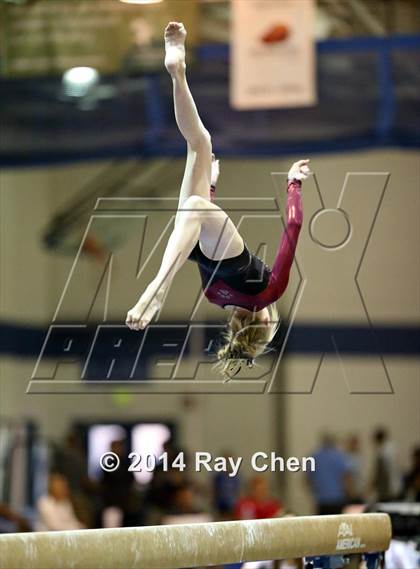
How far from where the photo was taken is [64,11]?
7438 mm

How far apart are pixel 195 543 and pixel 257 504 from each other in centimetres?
249

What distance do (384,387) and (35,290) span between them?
4.12 metres

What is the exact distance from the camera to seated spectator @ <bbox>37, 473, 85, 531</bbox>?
734cm

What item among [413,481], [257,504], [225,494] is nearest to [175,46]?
[225,494]

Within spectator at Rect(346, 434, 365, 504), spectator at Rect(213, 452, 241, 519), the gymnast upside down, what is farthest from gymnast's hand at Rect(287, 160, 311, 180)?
spectator at Rect(346, 434, 365, 504)

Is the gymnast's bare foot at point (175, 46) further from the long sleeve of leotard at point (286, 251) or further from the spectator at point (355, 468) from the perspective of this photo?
the spectator at point (355, 468)

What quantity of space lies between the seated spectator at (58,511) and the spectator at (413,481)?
2.08 metres

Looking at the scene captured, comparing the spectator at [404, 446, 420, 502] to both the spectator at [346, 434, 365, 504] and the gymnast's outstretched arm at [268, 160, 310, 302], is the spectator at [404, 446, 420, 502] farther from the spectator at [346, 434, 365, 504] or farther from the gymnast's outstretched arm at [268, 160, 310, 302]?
the gymnast's outstretched arm at [268, 160, 310, 302]

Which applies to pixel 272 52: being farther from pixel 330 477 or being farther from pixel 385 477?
pixel 385 477

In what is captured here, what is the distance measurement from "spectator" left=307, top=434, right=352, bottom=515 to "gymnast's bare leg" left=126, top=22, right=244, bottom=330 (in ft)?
10.6

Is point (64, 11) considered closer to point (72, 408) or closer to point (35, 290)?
point (35, 290)

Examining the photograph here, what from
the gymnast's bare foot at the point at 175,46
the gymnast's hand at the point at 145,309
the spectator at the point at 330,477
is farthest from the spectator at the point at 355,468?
the gymnast's bare foot at the point at 175,46

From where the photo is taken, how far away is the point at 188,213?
4004mm

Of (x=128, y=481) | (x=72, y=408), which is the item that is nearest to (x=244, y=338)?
(x=128, y=481)
